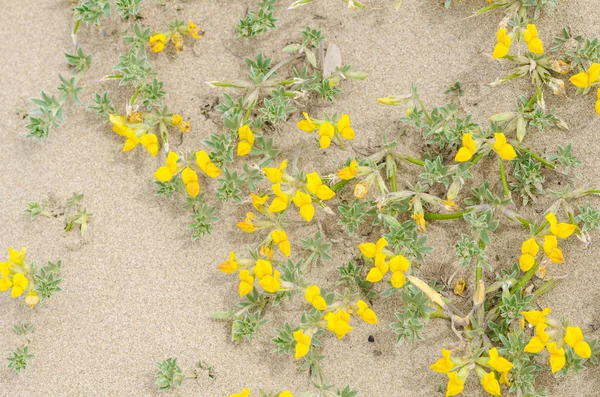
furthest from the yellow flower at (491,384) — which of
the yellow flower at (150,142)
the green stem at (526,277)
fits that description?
the yellow flower at (150,142)

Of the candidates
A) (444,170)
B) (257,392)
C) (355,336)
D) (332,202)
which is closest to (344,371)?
(355,336)

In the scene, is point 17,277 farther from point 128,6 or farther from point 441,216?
point 441,216

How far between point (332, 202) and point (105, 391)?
143 centimetres

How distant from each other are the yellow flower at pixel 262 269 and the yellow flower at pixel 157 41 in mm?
1274

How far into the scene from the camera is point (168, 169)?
3.59 m

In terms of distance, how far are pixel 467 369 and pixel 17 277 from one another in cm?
212

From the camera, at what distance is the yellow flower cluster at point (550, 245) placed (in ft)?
10.7

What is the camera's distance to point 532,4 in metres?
3.74

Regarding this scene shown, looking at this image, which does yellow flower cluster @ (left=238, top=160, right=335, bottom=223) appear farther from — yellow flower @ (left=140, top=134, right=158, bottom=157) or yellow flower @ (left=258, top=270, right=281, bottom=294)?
yellow flower @ (left=140, top=134, right=158, bottom=157)

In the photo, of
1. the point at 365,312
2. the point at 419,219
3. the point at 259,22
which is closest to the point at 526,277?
the point at 419,219

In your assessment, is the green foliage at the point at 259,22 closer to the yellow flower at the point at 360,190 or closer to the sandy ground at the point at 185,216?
the sandy ground at the point at 185,216

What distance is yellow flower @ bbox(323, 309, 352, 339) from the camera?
128 inches

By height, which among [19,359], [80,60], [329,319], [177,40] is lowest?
[19,359]

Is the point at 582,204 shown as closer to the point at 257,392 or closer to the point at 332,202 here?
the point at 332,202
